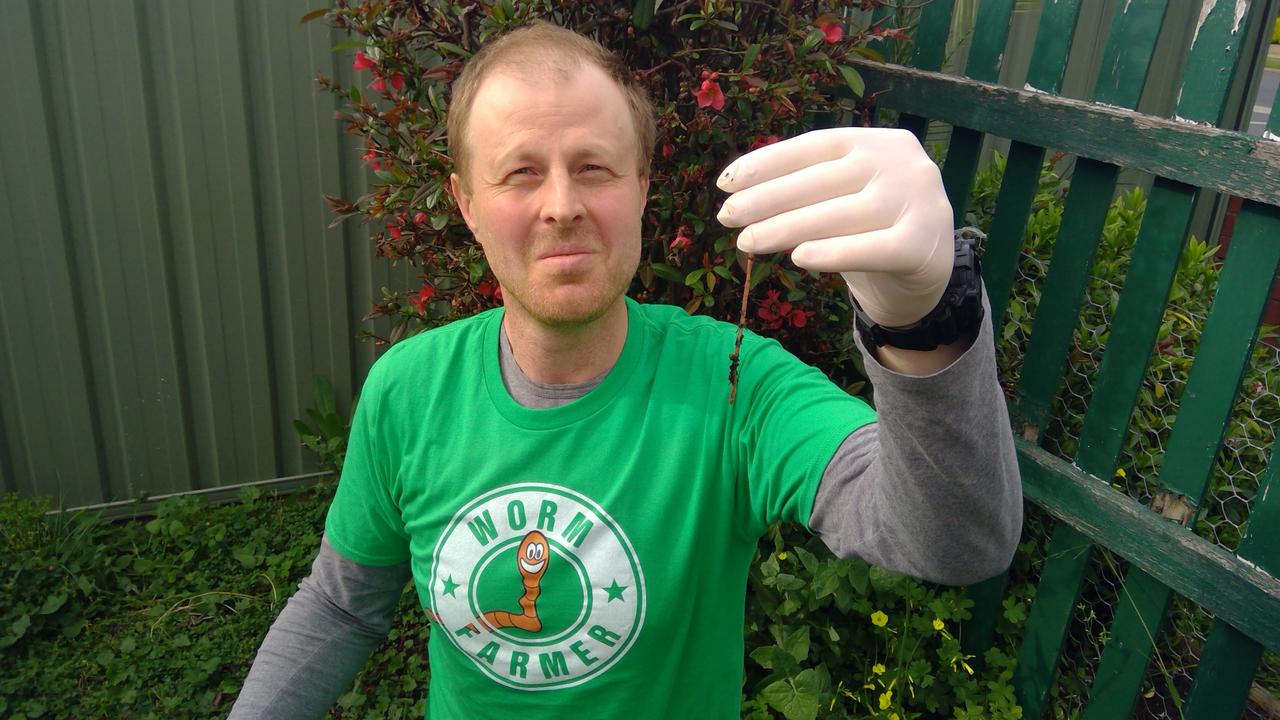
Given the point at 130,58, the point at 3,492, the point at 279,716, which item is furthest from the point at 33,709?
the point at 130,58

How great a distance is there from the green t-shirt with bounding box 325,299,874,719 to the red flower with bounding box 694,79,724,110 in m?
0.85

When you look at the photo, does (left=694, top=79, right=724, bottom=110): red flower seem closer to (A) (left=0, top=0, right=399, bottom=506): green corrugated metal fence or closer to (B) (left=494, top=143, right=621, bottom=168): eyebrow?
(B) (left=494, top=143, right=621, bottom=168): eyebrow

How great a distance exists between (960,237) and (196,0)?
3.30 meters

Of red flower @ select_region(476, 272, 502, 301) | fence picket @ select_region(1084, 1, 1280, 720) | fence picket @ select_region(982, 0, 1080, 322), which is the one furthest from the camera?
red flower @ select_region(476, 272, 502, 301)

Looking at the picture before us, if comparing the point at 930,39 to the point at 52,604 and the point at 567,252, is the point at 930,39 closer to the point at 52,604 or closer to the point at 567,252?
the point at 567,252

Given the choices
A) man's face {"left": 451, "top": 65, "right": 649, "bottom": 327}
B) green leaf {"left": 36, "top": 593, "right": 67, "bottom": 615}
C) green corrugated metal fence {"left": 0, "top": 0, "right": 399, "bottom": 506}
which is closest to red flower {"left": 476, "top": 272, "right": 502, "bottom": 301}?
man's face {"left": 451, "top": 65, "right": 649, "bottom": 327}

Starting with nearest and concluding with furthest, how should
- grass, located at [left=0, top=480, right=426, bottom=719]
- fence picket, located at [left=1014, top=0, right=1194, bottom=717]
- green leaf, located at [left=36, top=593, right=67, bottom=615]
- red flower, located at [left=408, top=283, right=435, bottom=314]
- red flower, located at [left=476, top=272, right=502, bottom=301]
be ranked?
fence picket, located at [left=1014, top=0, right=1194, bottom=717] → red flower, located at [left=476, top=272, right=502, bottom=301] → red flower, located at [left=408, top=283, right=435, bottom=314] → grass, located at [left=0, top=480, right=426, bottom=719] → green leaf, located at [left=36, top=593, right=67, bottom=615]

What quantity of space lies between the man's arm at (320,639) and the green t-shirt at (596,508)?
0.51ft

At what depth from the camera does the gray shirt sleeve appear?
949mm

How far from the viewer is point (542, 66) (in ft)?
4.59

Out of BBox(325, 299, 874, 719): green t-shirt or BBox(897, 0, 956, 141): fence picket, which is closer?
BBox(325, 299, 874, 719): green t-shirt

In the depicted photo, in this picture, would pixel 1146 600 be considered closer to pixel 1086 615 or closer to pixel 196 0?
pixel 1086 615

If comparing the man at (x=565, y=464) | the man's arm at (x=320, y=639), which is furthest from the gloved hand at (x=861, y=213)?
the man's arm at (x=320, y=639)

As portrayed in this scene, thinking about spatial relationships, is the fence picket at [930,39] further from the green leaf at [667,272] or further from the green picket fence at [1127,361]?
the green leaf at [667,272]
